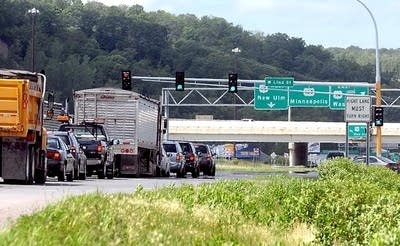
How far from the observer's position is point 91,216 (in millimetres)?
10281

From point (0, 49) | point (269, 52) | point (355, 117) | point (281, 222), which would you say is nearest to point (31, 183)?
point (355, 117)

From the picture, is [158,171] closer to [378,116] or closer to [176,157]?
[176,157]

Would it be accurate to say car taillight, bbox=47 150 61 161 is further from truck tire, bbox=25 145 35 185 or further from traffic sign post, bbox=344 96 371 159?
traffic sign post, bbox=344 96 371 159

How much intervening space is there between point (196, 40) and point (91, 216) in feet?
378

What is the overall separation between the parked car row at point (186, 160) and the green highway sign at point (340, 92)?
15949mm

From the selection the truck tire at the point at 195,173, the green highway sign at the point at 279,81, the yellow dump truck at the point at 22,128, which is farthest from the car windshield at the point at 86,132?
the green highway sign at the point at 279,81

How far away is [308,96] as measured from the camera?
68.1 meters

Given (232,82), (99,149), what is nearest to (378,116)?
(232,82)

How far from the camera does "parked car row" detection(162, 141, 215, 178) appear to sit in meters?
47.8

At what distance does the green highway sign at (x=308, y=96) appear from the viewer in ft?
221

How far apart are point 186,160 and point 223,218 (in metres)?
35.3

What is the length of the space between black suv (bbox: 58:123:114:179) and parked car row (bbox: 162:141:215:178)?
8655mm

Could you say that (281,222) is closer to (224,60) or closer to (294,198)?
(294,198)

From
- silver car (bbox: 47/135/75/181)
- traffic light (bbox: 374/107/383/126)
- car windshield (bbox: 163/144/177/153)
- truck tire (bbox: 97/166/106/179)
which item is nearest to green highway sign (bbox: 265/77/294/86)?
traffic light (bbox: 374/107/383/126)
